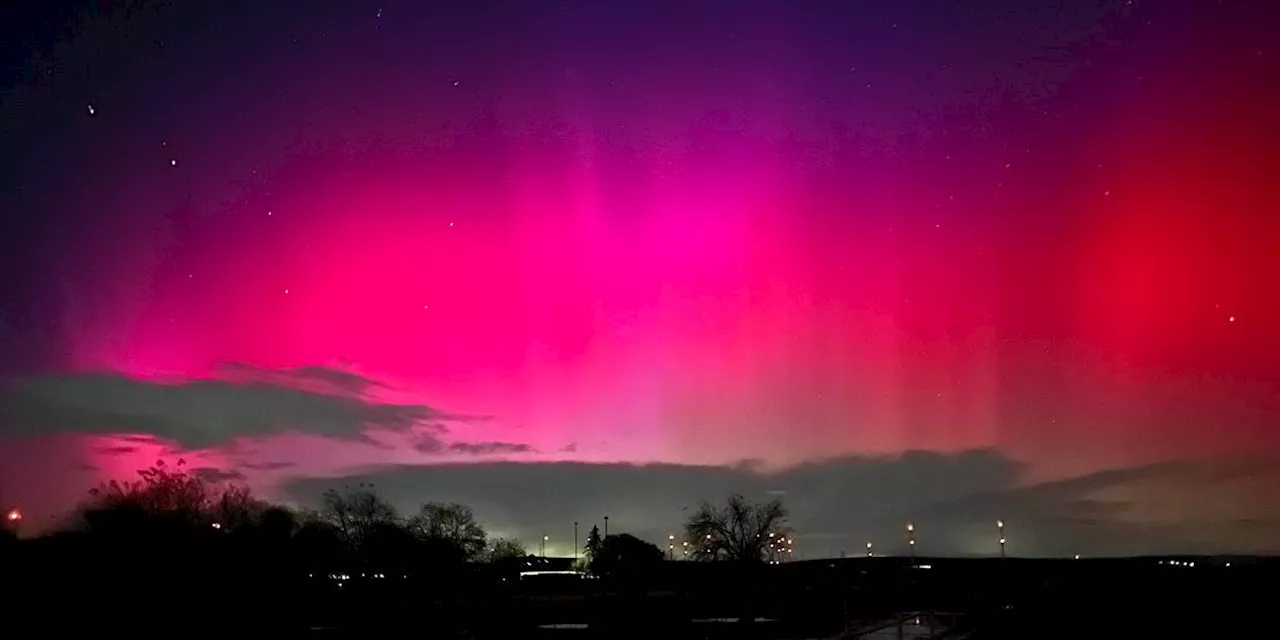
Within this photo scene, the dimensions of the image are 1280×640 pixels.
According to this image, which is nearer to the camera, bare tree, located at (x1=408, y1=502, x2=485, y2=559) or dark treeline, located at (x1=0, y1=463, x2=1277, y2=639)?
dark treeline, located at (x1=0, y1=463, x2=1277, y2=639)

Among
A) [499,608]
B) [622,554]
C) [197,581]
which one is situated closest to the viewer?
[197,581]

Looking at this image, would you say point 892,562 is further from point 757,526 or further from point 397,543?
point 397,543

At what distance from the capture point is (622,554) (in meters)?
99.7

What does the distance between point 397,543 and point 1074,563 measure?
195 ft

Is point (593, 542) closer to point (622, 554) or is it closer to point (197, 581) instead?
point (622, 554)

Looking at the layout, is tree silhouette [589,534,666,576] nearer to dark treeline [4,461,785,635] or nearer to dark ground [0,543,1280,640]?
dark treeline [4,461,785,635]

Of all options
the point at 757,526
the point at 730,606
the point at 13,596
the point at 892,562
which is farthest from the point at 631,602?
the point at 757,526

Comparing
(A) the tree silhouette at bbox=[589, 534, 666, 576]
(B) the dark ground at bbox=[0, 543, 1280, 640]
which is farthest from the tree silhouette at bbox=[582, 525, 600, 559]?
(B) the dark ground at bbox=[0, 543, 1280, 640]

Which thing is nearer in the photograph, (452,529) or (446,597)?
(446,597)

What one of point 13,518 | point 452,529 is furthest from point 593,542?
point 13,518

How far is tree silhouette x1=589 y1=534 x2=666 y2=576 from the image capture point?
91812mm

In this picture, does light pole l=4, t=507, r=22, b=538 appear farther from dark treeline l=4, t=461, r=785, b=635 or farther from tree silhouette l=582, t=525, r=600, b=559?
tree silhouette l=582, t=525, r=600, b=559

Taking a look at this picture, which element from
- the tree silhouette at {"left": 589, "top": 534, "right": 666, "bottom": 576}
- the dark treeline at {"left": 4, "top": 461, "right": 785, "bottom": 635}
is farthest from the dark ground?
the tree silhouette at {"left": 589, "top": 534, "right": 666, "bottom": 576}

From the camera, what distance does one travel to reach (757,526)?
12525 centimetres
